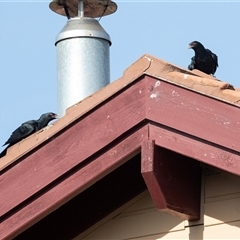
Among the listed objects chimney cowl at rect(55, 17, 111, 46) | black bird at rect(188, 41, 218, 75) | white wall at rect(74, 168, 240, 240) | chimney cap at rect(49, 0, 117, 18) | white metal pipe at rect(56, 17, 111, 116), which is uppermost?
black bird at rect(188, 41, 218, 75)

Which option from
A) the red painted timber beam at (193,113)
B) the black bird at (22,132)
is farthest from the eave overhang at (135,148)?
the black bird at (22,132)

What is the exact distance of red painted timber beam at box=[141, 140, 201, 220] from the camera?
4004 mm

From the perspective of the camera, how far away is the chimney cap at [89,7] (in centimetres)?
657

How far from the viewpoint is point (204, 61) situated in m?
8.58

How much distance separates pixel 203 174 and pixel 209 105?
1.85 feet

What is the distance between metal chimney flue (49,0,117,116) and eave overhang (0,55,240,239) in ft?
5.40

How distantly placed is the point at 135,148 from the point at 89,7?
2732 mm

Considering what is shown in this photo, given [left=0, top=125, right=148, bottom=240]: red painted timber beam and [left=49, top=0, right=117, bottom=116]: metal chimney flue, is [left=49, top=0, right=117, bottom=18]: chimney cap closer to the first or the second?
[left=49, top=0, right=117, bottom=116]: metal chimney flue

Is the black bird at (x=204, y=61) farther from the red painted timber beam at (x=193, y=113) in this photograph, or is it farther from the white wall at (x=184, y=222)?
the red painted timber beam at (x=193, y=113)

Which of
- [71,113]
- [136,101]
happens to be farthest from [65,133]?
[136,101]

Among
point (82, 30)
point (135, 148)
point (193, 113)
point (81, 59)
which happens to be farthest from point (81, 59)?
point (193, 113)

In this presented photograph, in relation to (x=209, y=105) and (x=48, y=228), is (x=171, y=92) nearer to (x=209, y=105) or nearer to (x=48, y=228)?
(x=209, y=105)

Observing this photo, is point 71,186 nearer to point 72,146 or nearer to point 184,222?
point 72,146

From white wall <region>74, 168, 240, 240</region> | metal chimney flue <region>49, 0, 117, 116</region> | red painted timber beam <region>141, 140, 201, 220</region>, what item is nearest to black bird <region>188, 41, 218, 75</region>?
metal chimney flue <region>49, 0, 117, 116</region>
